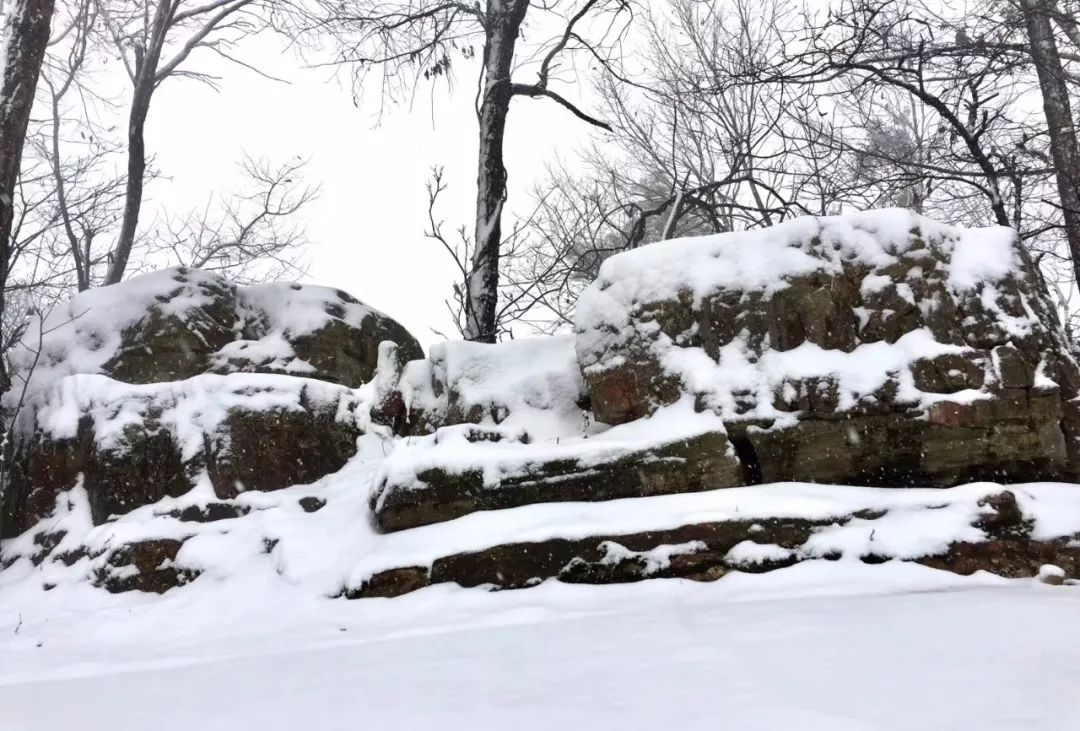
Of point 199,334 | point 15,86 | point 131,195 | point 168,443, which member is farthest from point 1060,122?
point 131,195

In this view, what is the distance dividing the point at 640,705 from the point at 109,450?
15.4 ft

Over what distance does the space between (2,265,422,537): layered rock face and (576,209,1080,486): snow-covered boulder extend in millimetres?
2377

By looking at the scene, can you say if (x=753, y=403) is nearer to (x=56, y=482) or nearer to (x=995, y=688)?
(x=995, y=688)

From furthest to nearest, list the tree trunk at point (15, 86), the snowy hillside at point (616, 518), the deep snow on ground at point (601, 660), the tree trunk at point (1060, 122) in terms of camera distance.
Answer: the tree trunk at point (1060, 122) < the tree trunk at point (15, 86) < the snowy hillside at point (616, 518) < the deep snow on ground at point (601, 660)

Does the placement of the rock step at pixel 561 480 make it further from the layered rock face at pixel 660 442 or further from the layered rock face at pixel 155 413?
the layered rock face at pixel 155 413

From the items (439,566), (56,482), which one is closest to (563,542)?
(439,566)

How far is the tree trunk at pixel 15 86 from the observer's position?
549cm

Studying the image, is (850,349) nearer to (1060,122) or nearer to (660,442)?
(660,442)

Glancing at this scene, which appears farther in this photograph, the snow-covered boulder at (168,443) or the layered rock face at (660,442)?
the snow-covered boulder at (168,443)

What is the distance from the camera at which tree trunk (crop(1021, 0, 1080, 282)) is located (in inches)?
236

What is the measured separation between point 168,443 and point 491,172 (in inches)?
169

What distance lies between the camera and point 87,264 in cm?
995

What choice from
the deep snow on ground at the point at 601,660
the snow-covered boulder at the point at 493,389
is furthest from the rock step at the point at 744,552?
the snow-covered boulder at the point at 493,389

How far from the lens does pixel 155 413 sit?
514 cm
